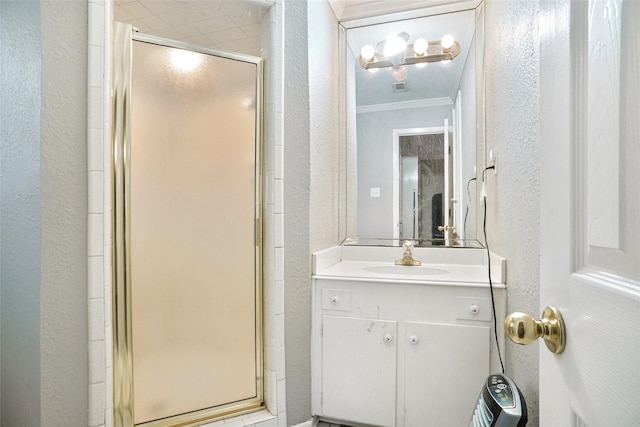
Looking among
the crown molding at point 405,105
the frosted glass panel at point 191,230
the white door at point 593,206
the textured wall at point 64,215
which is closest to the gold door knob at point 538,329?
the white door at point 593,206

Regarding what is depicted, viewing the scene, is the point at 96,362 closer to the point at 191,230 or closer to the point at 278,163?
the point at 191,230

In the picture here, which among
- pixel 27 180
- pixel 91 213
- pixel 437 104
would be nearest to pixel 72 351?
pixel 91 213

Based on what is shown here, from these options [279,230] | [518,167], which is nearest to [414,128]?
[518,167]

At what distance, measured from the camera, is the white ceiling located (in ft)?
4.99

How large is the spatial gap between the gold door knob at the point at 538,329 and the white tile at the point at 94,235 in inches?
53.0

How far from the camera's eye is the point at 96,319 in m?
1.21

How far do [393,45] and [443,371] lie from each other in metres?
1.93

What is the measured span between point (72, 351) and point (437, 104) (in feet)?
7.35

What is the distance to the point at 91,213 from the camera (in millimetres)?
1199

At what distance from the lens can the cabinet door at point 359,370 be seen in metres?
1.48

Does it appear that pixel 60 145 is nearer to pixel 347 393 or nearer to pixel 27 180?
pixel 27 180

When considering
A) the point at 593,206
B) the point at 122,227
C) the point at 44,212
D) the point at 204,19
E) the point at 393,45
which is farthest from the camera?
the point at 393,45

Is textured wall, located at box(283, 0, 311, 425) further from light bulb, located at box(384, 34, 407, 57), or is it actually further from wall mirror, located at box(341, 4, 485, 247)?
light bulb, located at box(384, 34, 407, 57)

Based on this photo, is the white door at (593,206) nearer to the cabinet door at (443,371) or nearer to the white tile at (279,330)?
the cabinet door at (443,371)
